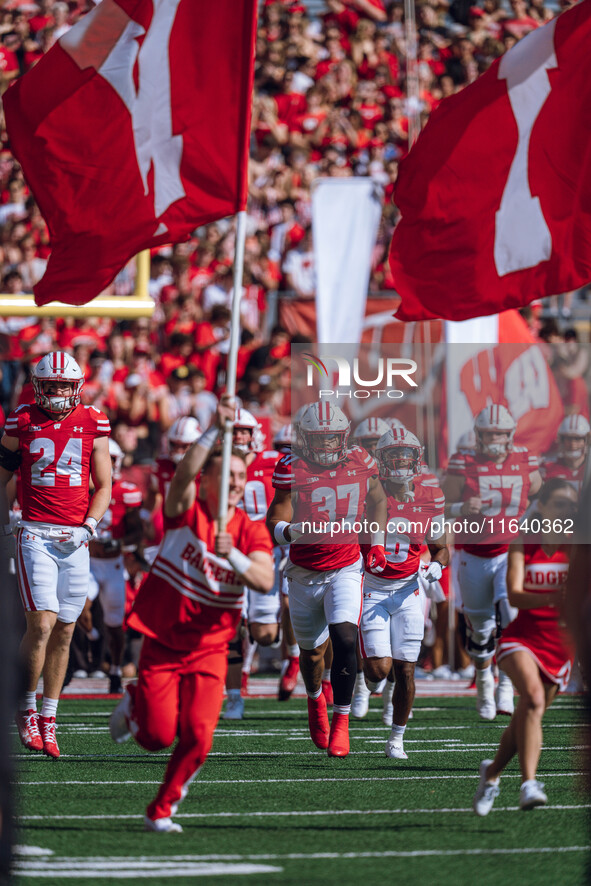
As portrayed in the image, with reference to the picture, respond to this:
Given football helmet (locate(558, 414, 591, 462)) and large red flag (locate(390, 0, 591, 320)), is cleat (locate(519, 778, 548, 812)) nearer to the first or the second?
large red flag (locate(390, 0, 591, 320))

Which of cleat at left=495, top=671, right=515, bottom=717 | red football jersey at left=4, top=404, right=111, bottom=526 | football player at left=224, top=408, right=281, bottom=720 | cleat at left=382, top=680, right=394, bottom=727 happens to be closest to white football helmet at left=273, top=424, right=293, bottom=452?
football player at left=224, top=408, right=281, bottom=720

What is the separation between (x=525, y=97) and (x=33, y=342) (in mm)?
6896

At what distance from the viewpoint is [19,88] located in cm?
863

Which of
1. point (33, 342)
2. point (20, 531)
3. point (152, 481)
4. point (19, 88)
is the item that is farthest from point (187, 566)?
point (33, 342)

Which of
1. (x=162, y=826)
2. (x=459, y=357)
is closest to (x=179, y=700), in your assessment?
(x=162, y=826)

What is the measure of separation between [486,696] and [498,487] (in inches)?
59.7

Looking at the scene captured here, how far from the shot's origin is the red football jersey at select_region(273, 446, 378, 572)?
8.91 metres

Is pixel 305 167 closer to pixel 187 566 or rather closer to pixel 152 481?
pixel 152 481

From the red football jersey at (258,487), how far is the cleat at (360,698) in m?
1.99

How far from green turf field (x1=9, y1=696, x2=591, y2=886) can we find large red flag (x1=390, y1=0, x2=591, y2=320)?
2.73 m

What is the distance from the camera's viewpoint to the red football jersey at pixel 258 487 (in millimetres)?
12336

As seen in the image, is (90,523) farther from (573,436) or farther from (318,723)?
(573,436)

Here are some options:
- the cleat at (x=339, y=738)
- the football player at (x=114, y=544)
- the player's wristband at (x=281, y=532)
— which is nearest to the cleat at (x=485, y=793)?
the cleat at (x=339, y=738)

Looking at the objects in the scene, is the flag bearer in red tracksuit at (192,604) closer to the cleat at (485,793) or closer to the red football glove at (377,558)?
the cleat at (485,793)
